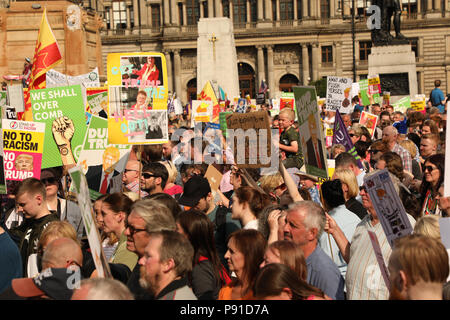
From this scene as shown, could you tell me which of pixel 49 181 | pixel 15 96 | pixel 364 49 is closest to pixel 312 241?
pixel 49 181

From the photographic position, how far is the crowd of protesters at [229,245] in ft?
10.8

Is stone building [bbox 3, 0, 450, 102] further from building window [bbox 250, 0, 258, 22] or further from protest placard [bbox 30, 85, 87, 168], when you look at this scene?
protest placard [bbox 30, 85, 87, 168]

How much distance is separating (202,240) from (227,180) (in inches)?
133

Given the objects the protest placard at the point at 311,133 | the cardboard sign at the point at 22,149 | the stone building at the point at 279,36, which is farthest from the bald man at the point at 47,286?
the stone building at the point at 279,36

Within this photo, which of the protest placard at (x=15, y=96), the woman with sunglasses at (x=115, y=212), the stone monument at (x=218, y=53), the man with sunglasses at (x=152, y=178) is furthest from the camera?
the stone monument at (x=218, y=53)

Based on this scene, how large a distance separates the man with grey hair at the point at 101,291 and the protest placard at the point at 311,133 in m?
3.42

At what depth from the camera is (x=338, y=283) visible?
13.7 feet

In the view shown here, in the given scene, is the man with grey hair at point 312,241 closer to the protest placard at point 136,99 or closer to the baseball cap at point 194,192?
the baseball cap at point 194,192

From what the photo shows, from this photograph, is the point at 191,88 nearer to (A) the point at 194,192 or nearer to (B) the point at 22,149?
(B) the point at 22,149

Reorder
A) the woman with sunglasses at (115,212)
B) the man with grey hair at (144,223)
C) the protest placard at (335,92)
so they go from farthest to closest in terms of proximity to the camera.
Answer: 1. the protest placard at (335,92)
2. the woman with sunglasses at (115,212)
3. the man with grey hair at (144,223)

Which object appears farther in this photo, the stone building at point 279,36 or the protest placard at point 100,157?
the stone building at point 279,36

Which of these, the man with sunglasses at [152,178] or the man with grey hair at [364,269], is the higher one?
the man with sunglasses at [152,178]

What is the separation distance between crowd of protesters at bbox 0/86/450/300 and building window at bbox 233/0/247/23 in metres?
64.3

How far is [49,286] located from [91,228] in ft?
1.72
